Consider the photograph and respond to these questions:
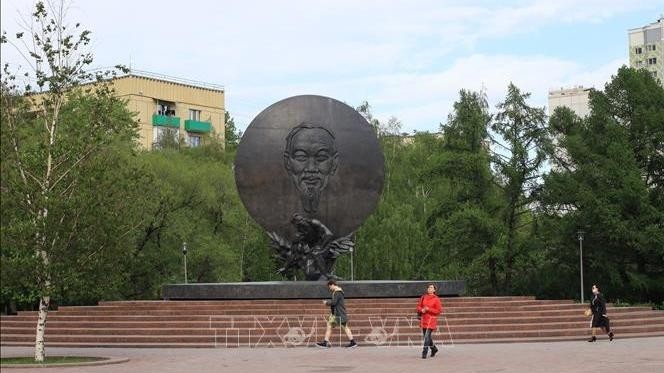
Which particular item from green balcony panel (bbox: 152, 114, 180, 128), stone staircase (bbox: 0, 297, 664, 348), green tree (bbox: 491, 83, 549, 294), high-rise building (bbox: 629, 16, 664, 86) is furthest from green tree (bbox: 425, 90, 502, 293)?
high-rise building (bbox: 629, 16, 664, 86)

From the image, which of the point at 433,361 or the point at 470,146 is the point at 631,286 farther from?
the point at 433,361

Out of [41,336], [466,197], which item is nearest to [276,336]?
[41,336]

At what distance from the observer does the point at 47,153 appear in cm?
1920

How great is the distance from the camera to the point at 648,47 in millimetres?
118188

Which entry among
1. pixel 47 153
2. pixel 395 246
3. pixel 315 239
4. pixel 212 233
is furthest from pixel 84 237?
pixel 395 246

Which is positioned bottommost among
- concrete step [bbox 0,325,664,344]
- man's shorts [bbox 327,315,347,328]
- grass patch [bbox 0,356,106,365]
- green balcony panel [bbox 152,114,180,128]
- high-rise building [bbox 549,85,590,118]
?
grass patch [bbox 0,356,106,365]

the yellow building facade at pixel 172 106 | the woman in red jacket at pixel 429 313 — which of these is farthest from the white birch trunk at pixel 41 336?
the yellow building facade at pixel 172 106

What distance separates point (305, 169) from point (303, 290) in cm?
A: 468

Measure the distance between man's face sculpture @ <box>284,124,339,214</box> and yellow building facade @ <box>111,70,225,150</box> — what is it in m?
40.6

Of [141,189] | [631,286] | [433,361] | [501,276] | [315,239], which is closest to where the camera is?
[433,361]

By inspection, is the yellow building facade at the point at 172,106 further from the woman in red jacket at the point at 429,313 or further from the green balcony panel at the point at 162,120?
the woman in red jacket at the point at 429,313

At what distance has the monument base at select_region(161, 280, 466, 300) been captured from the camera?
25.3 metres

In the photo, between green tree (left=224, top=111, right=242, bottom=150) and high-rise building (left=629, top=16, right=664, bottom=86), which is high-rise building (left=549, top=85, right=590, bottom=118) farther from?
green tree (left=224, top=111, right=242, bottom=150)

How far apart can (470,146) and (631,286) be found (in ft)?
34.2
